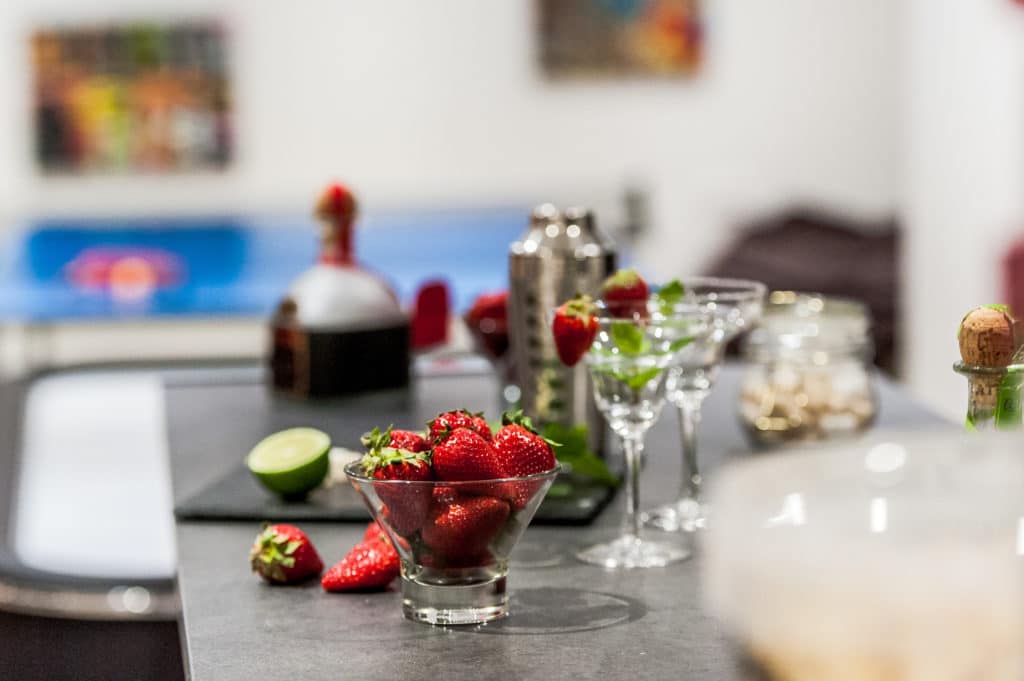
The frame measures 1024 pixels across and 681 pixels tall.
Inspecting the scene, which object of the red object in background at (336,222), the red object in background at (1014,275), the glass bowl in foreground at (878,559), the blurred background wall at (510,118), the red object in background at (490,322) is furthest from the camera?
the blurred background wall at (510,118)

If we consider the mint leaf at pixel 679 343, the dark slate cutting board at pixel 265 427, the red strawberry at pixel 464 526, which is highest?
the mint leaf at pixel 679 343

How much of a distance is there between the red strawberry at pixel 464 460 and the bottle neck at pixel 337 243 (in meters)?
1.30

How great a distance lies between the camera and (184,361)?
3217 mm

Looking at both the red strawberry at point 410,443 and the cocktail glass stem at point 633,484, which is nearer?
the red strawberry at point 410,443

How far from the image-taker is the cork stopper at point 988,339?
1177 millimetres

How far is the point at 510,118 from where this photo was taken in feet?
23.0

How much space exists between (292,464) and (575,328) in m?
0.39

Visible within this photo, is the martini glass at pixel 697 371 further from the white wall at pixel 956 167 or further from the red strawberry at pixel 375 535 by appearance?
the white wall at pixel 956 167

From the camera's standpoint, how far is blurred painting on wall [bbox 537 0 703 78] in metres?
7.02

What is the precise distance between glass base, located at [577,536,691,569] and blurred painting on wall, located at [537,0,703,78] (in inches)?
226

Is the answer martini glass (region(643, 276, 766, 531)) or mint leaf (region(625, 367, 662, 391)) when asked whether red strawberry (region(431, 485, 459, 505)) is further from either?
martini glass (region(643, 276, 766, 531))

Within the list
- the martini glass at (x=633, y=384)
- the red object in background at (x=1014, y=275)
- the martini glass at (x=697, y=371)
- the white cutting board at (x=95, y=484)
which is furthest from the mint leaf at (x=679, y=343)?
the red object in background at (x=1014, y=275)

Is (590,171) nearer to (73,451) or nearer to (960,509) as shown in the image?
(73,451)

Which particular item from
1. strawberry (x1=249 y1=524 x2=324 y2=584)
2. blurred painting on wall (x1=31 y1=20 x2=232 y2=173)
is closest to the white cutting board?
strawberry (x1=249 y1=524 x2=324 y2=584)
